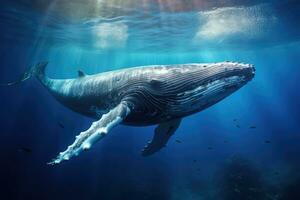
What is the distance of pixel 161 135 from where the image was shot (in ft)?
29.0

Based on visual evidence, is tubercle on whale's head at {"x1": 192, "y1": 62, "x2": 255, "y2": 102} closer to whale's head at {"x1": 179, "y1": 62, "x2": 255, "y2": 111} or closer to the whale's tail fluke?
whale's head at {"x1": 179, "y1": 62, "x2": 255, "y2": 111}

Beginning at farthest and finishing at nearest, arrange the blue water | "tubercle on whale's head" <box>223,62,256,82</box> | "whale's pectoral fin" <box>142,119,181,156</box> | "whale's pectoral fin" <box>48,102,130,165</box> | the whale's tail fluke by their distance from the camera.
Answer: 1. the blue water
2. the whale's tail fluke
3. "whale's pectoral fin" <box>142,119,181,156</box>
4. "tubercle on whale's head" <box>223,62,256,82</box>
5. "whale's pectoral fin" <box>48,102,130,165</box>

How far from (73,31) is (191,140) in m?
29.0

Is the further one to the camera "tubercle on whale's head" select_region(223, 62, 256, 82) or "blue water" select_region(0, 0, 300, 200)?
"blue water" select_region(0, 0, 300, 200)

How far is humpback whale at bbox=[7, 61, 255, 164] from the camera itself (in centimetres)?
589

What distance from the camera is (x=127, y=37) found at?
1372 inches

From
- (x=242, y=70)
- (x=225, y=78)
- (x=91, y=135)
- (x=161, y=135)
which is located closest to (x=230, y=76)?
(x=225, y=78)

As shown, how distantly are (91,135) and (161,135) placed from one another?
3.61 m

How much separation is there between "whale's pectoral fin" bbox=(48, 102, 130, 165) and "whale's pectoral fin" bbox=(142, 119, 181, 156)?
2.45 metres

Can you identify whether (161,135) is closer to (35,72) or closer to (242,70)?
(242,70)

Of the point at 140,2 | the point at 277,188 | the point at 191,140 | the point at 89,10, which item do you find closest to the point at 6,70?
the point at 191,140

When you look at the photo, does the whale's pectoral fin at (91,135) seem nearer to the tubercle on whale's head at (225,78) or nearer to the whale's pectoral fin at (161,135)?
the tubercle on whale's head at (225,78)

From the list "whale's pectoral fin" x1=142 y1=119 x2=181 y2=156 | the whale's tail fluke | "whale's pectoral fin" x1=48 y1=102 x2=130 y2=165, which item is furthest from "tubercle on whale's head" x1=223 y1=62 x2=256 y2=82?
the whale's tail fluke

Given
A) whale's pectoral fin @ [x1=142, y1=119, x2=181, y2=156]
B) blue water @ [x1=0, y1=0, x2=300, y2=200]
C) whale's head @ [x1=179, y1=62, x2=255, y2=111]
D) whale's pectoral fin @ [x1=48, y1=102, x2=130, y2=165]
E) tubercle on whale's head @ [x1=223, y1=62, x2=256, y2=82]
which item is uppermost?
tubercle on whale's head @ [x1=223, y1=62, x2=256, y2=82]
